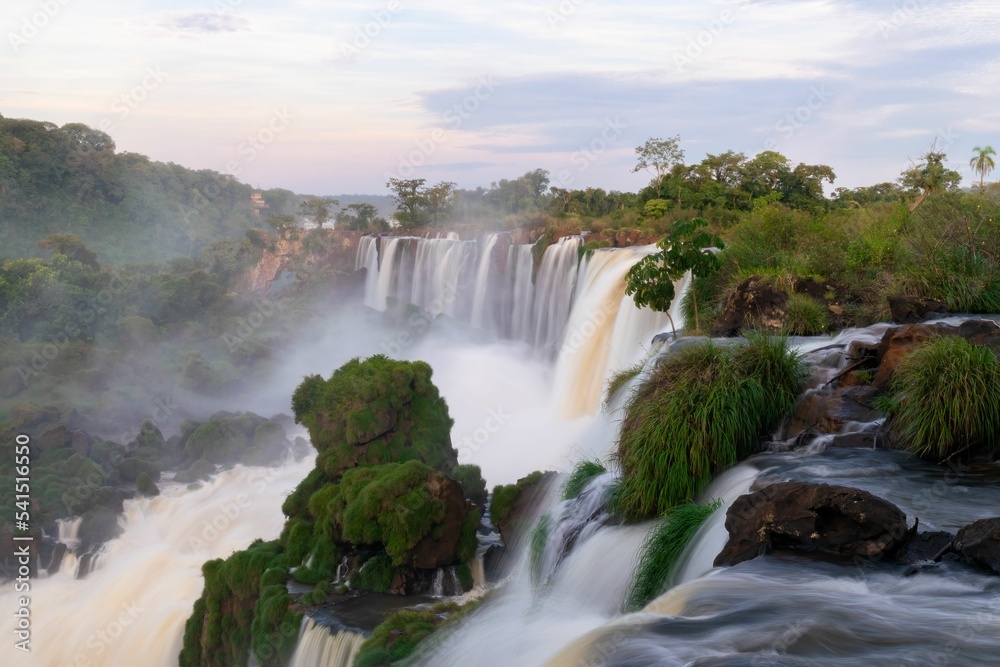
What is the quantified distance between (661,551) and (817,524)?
1487 millimetres

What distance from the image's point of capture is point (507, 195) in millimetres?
43656

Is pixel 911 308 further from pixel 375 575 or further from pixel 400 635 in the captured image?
pixel 375 575

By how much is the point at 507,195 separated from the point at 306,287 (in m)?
11.6

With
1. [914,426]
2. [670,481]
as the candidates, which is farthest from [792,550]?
[914,426]

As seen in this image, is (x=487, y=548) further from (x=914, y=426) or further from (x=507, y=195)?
(x=507, y=195)

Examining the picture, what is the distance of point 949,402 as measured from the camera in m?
7.61

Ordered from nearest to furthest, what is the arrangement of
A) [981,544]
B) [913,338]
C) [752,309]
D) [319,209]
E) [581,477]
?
[981,544]
[913,338]
[581,477]
[752,309]
[319,209]

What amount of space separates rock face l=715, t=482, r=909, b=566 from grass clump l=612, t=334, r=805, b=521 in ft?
5.97

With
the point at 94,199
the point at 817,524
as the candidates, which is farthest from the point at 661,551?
the point at 94,199

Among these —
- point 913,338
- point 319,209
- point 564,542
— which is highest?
point 319,209

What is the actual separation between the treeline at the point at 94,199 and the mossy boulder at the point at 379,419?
44903 millimetres

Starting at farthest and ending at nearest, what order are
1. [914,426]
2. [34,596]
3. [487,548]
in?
[34,596] < [487,548] < [914,426]

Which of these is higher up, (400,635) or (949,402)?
(949,402)

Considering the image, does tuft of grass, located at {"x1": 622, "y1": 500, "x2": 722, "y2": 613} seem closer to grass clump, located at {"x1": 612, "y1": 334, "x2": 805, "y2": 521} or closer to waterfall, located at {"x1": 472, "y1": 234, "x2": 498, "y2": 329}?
grass clump, located at {"x1": 612, "y1": 334, "x2": 805, "y2": 521}
